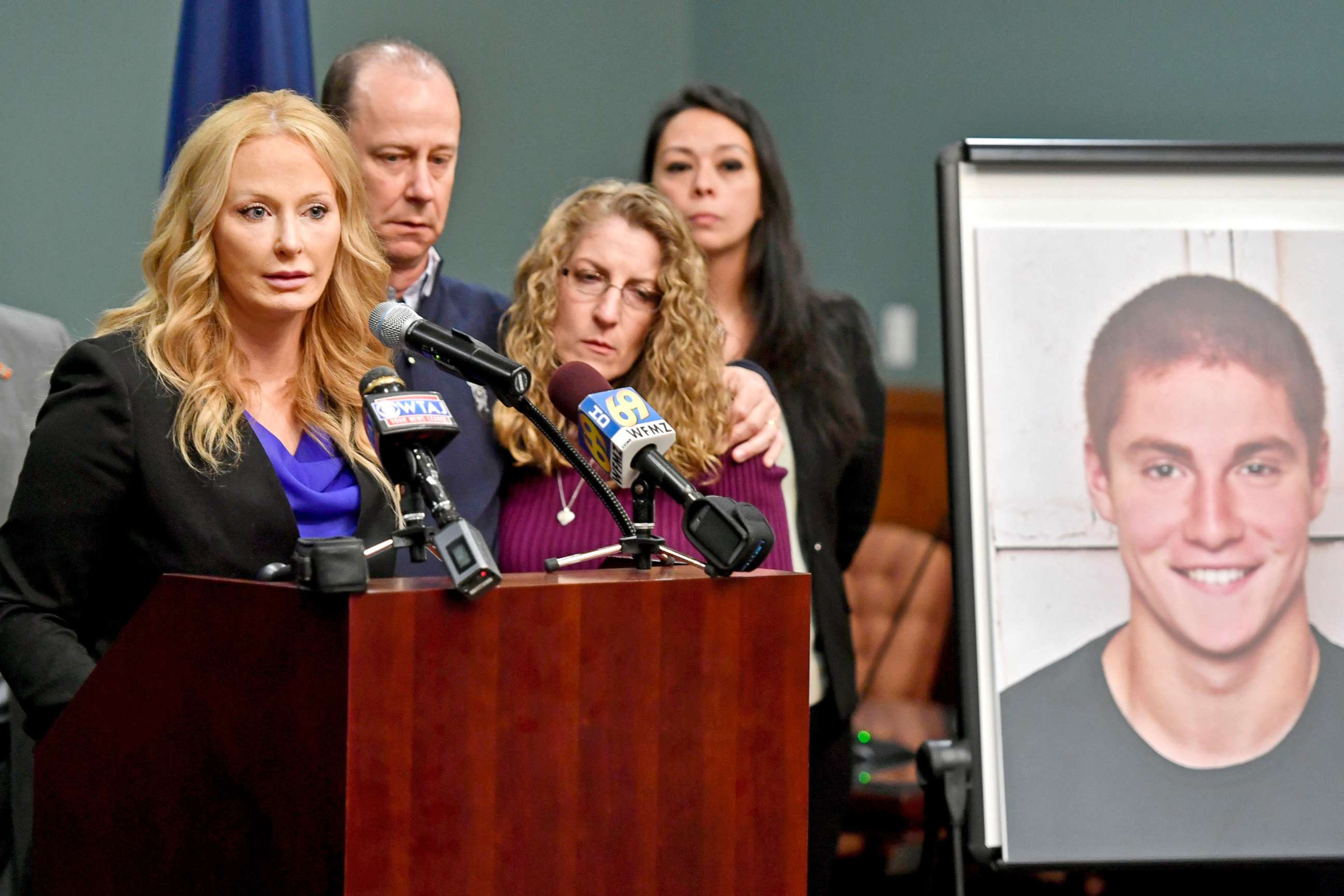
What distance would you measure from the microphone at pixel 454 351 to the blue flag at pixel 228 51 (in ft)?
4.24

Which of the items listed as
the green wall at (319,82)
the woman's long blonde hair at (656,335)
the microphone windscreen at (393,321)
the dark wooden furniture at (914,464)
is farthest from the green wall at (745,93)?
the microphone windscreen at (393,321)

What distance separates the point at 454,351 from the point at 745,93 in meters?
4.34

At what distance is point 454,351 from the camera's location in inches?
49.0

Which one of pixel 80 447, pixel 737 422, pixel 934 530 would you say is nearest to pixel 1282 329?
pixel 737 422

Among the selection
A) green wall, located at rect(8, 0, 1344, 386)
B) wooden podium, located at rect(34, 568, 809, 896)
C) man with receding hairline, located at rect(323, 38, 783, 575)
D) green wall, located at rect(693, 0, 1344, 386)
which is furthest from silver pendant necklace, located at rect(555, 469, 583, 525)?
green wall, located at rect(693, 0, 1344, 386)

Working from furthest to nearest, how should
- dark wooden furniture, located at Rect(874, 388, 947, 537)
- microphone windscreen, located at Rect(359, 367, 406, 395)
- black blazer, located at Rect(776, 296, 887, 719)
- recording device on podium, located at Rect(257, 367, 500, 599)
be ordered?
dark wooden furniture, located at Rect(874, 388, 947, 537)
black blazer, located at Rect(776, 296, 887, 719)
microphone windscreen, located at Rect(359, 367, 406, 395)
recording device on podium, located at Rect(257, 367, 500, 599)

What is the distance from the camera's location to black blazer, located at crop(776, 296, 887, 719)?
2379 mm

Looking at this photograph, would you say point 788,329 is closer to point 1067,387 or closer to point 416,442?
point 1067,387

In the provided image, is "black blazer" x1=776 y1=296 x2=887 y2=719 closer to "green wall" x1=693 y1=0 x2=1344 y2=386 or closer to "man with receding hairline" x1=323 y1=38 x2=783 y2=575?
"man with receding hairline" x1=323 y1=38 x2=783 y2=575

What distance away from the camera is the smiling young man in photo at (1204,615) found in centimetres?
197

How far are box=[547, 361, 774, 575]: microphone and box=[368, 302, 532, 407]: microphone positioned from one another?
8 cm

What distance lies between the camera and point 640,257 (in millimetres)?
2162

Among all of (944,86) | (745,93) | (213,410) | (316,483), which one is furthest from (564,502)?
(745,93)

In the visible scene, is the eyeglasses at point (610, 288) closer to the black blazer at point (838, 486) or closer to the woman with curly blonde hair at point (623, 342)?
the woman with curly blonde hair at point (623, 342)
